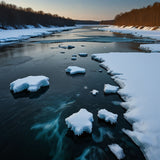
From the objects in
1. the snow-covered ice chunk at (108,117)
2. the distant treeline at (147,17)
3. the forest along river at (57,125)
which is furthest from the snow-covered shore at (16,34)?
the distant treeline at (147,17)

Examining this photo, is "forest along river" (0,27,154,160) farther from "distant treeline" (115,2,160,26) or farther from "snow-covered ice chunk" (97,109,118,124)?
"distant treeline" (115,2,160,26)

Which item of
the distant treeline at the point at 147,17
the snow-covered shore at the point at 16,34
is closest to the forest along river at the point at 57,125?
the snow-covered shore at the point at 16,34

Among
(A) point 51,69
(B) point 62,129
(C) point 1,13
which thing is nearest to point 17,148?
(B) point 62,129

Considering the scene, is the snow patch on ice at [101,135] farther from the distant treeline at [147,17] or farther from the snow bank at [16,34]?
the distant treeline at [147,17]

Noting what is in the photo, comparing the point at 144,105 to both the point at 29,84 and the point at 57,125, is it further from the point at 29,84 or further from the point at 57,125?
the point at 29,84

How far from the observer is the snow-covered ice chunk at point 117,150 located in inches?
118

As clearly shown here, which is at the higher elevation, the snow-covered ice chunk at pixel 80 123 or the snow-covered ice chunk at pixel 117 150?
the snow-covered ice chunk at pixel 80 123

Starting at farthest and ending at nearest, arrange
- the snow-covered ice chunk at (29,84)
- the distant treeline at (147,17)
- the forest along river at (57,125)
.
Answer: the distant treeline at (147,17)
the snow-covered ice chunk at (29,84)
the forest along river at (57,125)

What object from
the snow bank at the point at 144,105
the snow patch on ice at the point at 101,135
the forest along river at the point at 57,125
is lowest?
the forest along river at the point at 57,125

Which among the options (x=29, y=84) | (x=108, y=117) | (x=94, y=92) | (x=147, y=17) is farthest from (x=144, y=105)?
(x=147, y=17)

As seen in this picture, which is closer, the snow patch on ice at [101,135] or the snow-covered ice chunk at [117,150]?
the snow-covered ice chunk at [117,150]

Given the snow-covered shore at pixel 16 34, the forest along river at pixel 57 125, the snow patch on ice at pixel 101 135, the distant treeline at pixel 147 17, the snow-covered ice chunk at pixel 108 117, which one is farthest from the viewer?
the distant treeline at pixel 147 17

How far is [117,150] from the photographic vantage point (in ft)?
10.2

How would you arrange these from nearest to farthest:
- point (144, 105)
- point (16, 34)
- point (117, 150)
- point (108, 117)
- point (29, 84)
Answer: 1. point (117, 150)
2. point (108, 117)
3. point (144, 105)
4. point (29, 84)
5. point (16, 34)
